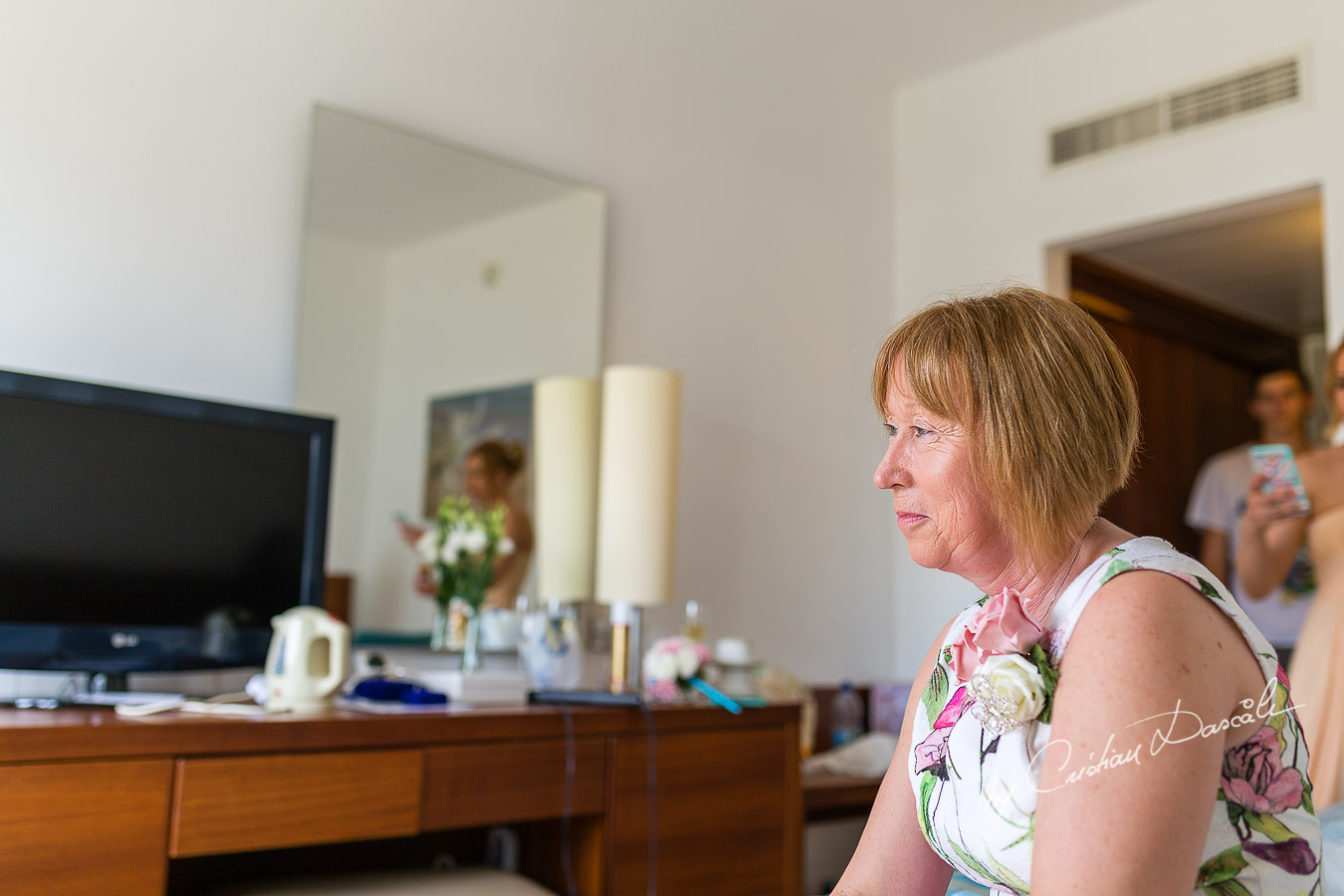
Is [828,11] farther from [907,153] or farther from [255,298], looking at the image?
[255,298]

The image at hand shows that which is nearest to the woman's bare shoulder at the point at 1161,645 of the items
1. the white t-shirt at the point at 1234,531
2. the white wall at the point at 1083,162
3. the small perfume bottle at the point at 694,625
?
the small perfume bottle at the point at 694,625

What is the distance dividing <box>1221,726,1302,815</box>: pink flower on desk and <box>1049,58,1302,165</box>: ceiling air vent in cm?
283

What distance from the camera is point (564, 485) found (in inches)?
116

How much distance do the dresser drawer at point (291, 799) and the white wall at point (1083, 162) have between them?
87.0 inches

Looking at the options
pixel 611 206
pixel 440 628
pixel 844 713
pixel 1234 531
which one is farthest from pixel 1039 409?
pixel 1234 531

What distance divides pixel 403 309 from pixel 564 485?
598 millimetres

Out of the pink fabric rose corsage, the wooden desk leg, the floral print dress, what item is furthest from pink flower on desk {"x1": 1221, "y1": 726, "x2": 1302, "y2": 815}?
the wooden desk leg

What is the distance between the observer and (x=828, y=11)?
3.55 meters

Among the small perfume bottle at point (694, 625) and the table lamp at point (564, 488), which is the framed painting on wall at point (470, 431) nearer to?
the table lamp at point (564, 488)

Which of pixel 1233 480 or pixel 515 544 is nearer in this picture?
pixel 515 544

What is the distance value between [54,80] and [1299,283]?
471 cm

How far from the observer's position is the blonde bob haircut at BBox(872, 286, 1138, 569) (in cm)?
104

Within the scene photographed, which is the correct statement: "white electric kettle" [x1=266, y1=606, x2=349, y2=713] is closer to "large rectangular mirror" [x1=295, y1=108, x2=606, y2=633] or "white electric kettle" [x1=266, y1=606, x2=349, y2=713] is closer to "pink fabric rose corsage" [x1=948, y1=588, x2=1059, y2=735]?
"large rectangular mirror" [x1=295, y1=108, x2=606, y2=633]

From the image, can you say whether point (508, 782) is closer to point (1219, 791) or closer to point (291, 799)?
point (291, 799)
